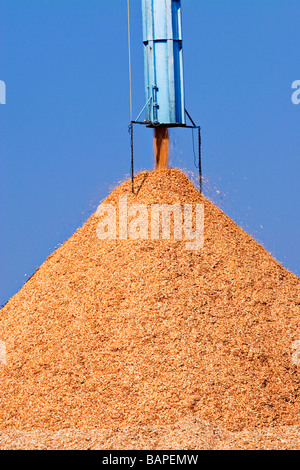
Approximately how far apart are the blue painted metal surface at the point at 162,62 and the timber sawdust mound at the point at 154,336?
1533 millimetres

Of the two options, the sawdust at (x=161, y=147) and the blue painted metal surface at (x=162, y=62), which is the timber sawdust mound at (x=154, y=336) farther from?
the blue painted metal surface at (x=162, y=62)

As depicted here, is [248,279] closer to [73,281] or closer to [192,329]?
[192,329]

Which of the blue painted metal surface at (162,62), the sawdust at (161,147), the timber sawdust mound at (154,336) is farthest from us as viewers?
the sawdust at (161,147)

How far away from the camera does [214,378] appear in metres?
14.3

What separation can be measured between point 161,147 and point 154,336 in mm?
4935

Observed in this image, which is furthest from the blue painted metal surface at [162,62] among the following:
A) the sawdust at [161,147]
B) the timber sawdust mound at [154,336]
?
the timber sawdust mound at [154,336]

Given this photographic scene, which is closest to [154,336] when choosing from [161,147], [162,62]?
[161,147]

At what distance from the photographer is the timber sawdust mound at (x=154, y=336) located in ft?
46.1

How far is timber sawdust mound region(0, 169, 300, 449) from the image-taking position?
1404cm

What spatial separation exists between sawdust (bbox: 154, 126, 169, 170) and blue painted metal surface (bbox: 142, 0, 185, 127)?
33cm

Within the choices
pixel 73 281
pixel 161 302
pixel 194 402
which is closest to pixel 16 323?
pixel 73 281

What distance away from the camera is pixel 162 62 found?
17.5m

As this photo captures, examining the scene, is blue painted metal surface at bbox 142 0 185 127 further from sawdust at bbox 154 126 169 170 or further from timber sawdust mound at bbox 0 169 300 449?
timber sawdust mound at bbox 0 169 300 449
